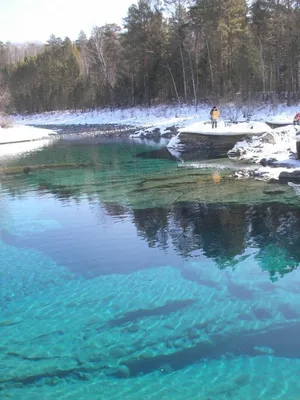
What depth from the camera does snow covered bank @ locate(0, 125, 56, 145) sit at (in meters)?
38.0

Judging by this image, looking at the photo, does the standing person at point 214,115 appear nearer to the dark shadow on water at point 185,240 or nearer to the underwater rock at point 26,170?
the underwater rock at point 26,170

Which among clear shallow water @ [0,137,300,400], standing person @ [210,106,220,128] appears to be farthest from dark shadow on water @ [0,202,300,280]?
standing person @ [210,106,220,128]

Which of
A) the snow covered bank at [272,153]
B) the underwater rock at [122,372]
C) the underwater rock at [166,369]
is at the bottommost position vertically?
the underwater rock at [166,369]

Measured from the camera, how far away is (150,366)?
533 centimetres

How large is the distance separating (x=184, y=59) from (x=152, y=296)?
144 feet

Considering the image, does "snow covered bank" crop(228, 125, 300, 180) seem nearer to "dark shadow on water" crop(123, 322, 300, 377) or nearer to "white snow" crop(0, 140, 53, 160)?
"dark shadow on water" crop(123, 322, 300, 377)

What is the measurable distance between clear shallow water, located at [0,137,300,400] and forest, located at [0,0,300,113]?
28477mm

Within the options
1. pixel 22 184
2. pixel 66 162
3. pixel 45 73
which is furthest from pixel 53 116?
pixel 22 184

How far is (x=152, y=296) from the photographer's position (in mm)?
7203

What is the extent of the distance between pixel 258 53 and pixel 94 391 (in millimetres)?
39023

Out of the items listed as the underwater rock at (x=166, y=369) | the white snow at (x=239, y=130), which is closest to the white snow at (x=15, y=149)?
the white snow at (x=239, y=130)

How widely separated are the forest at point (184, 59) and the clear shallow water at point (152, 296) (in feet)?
93.4

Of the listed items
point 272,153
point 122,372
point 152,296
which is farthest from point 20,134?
point 122,372

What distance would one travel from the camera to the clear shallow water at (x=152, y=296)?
514 centimetres
